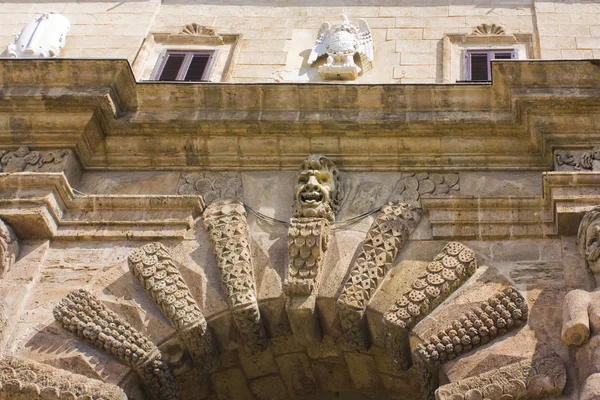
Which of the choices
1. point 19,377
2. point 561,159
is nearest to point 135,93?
point 19,377

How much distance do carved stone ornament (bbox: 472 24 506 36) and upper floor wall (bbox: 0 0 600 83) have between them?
19 mm

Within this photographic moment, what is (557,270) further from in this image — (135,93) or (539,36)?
(135,93)

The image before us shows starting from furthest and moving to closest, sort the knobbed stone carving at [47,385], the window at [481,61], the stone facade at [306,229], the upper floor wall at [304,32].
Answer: the upper floor wall at [304,32] < the window at [481,61] < the stone facade at [306,229] < the knobbed stone carving at [47,385]

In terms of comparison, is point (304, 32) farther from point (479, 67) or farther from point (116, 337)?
point (116, 337)

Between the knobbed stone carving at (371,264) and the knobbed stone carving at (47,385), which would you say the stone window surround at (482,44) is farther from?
the knobbed stone carving at (47,385)

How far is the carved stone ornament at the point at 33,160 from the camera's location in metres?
9.45

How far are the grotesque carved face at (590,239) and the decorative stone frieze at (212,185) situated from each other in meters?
2.99

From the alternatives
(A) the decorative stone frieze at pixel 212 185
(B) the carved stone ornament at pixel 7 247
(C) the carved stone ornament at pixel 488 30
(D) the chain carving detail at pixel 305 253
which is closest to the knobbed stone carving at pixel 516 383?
(D) the chain carving detail at pixel 305 253

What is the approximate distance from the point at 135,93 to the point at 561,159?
400 cm

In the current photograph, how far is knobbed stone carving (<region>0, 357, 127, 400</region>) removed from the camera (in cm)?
760

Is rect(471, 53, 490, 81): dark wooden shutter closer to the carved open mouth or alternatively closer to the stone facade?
the stone facade

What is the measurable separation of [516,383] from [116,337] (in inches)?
120

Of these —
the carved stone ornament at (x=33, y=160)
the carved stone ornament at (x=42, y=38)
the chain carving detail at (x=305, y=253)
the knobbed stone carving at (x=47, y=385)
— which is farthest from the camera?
the carved stone ornament at (x=42, y=38)

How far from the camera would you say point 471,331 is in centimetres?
764
